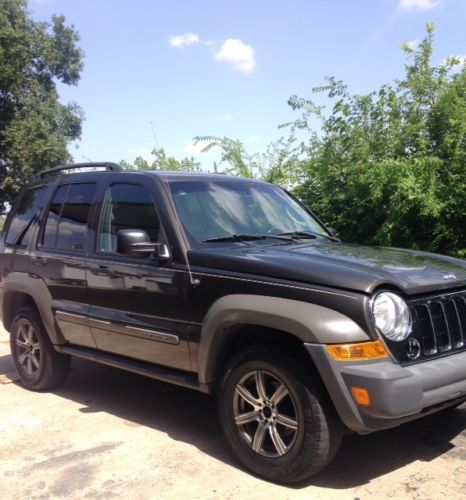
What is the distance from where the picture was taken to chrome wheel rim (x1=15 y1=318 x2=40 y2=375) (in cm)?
587

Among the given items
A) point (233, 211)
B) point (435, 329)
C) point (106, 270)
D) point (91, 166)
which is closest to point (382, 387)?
point (435, 329)

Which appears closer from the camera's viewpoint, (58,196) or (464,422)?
(464,422)

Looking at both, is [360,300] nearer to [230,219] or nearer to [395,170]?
[230,219]

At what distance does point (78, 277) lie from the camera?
16.7 feet

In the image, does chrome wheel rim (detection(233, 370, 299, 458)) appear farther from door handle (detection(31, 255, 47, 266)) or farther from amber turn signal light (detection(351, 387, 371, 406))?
door handle (detection(31, 255, 47, 266))

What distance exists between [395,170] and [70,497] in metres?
5.12

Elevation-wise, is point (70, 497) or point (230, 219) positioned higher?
point (230, 219)

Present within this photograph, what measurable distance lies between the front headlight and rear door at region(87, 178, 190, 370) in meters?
1.38

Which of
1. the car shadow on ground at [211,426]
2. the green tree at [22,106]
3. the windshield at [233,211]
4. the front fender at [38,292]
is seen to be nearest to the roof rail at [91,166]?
the windshield at [233,211]

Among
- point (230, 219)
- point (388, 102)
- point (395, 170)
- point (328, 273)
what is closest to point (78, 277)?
point (230, 219)

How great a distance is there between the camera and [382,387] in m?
3.17

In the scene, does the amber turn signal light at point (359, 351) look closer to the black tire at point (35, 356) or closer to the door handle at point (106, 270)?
the door handle at point (106, 270)

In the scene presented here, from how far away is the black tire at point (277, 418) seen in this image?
3.43 metres

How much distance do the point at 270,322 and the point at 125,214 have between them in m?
1.84
